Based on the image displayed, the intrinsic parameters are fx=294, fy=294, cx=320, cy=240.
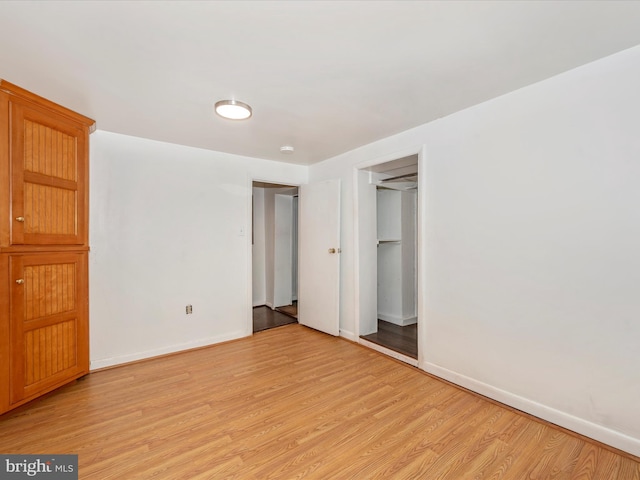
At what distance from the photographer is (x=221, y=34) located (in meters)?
1.52

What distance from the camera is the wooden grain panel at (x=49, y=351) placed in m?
2.13

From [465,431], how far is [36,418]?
2.92 m

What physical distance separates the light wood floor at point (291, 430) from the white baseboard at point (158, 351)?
0.13 metres

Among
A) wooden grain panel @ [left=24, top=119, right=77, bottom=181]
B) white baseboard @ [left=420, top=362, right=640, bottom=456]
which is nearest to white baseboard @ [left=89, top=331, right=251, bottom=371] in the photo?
wooden grain panel @ [left=24, top=119, right=77, bottom=181]

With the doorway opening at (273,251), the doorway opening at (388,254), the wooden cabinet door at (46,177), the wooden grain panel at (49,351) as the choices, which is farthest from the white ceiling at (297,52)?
the doorway opening at (273,251)

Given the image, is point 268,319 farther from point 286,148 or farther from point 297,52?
point 297,52

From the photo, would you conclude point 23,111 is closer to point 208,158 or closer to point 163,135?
point 163,135

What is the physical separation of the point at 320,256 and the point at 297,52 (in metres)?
2.64

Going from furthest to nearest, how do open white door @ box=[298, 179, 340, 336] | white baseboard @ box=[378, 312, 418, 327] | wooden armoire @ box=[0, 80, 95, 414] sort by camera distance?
1. white baseboard @ box=[378, 312, 418, 327]
2. open white door @ box=[298, 179, 340, 336]
3. wooden armoire @ box=[0, 80, 95, 414]

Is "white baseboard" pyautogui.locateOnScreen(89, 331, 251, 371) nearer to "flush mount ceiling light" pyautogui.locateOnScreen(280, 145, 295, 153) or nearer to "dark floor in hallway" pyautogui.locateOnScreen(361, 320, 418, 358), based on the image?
"dark floor in hallway" pyautogui.locateOnScreen(361, 320, 418, 358)

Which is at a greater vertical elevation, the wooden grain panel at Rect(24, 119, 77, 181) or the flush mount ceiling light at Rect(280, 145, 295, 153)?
the flush mount ceiling light at Rect(280, 145, 295, 153)

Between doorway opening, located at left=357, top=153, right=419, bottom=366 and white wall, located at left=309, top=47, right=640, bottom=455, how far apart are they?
0.82 meters

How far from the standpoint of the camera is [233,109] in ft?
7.52

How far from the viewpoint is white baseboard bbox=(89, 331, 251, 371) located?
286cm
